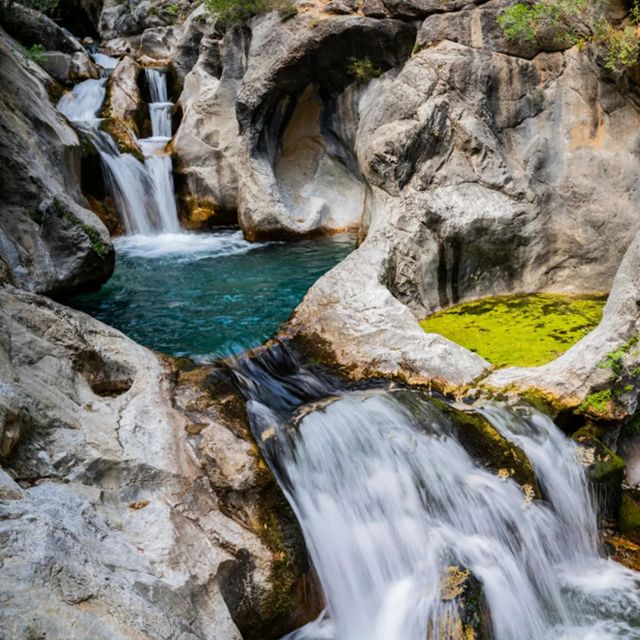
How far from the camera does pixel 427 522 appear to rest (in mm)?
5129

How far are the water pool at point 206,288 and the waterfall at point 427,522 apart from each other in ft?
6.12

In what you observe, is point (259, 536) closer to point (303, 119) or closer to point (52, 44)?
point (303, 119)

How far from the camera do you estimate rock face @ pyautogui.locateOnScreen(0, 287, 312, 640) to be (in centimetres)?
243

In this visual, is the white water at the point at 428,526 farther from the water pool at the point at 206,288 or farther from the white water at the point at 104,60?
the white water at the point at 104,60

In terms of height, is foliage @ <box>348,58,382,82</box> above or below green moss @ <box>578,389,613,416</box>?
above

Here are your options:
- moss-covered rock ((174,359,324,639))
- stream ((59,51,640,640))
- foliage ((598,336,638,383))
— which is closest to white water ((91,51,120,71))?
stream ((59,51,640,640))

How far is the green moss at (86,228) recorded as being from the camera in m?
7.21

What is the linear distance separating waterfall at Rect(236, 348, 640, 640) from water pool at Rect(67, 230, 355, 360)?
187 centimetres

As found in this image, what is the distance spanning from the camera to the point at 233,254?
39.8 feet

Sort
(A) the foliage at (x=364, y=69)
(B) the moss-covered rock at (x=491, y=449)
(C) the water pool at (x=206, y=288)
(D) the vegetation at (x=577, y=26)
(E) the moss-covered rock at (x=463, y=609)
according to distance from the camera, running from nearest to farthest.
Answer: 1. (E) the moss-covered rock at (x=463, y=609)
2. (B) the moss-covered rock at (x=491, y=449)
3. (D) the vegetation at (x=577, y=26)
4. (C) the water pool at (x=206, y=288)
5. (A) the foliage at (x=364, y=69)

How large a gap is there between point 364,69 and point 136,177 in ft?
19.7

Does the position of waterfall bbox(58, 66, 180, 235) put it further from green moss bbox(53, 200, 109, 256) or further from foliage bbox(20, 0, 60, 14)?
green moss bbox(53, 200, 109, 256)

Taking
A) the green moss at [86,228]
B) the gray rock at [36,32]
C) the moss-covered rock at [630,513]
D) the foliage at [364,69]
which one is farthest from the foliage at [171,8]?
the moss-covered rock at [630,513]

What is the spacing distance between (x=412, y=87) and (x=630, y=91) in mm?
3146
